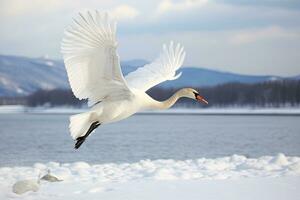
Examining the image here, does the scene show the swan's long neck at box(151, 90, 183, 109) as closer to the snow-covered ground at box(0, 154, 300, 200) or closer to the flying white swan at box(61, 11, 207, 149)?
the flying white swan at box(61, 11, 207, 149)

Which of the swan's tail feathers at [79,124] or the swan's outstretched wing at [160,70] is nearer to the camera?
the swan's tail feathers at [79,124]

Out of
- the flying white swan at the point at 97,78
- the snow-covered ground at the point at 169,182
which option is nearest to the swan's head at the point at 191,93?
the flying white swan at the point at 97,78

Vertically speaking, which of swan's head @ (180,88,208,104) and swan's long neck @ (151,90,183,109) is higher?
swan's head @ (180,88,208,104)

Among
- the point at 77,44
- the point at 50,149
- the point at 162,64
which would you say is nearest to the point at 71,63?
the point at 77,44

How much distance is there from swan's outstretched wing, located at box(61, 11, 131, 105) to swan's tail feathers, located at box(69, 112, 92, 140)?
216mm

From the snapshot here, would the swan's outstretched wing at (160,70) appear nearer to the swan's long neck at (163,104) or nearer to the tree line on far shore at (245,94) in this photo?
the swan's long neck at (163,104)

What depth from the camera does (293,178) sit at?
Answer: 837cm

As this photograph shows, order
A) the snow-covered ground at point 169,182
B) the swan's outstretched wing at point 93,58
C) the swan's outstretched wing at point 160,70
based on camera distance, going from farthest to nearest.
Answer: the snow-covered ground at point 169,182, the swan's outstretched wing at point 160,70, the swan's outstretched wing at point 93,58

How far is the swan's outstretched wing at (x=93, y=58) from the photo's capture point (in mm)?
5105

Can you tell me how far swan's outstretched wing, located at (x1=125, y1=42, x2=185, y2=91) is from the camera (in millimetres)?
6844

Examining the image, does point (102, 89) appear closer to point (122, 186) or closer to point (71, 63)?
point (71, 63)

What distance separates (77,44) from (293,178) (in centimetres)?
427

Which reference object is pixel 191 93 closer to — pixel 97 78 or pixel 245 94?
pixel 97 78

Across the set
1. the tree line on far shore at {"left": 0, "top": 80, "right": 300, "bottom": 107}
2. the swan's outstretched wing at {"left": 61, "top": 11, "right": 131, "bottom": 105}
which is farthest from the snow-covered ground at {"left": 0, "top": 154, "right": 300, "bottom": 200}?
the tree line on far shore at {"left": 0, "top": 80, "right": 300, "bottom": 107}
